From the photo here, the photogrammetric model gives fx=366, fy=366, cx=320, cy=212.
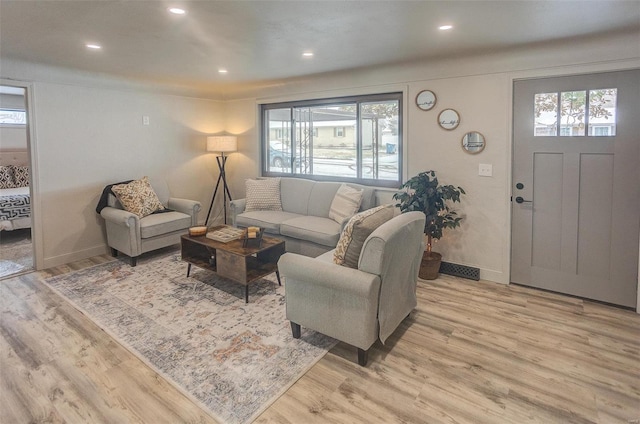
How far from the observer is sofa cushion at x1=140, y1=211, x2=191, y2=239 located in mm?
4326

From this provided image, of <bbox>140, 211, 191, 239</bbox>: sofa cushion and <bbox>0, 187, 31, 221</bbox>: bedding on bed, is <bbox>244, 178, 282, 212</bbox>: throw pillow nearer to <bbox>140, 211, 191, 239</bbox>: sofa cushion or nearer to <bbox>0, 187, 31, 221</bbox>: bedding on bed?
<bbox>140, 211, 191, 239</bbox>: sofa cushion

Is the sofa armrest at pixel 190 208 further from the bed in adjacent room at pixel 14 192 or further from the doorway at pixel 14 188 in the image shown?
the bed in adjacent room at pixel 14 192

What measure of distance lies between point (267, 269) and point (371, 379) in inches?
62.1

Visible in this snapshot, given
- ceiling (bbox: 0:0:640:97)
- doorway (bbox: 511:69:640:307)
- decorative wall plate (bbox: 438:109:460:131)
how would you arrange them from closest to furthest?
ceiling (bbox: 0:0:640:97), doorway (bbox: 511:69:640:307), decorative wall plate (bbox: 438:109:460:131)

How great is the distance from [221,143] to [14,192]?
338cm

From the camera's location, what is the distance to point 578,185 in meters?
3.29

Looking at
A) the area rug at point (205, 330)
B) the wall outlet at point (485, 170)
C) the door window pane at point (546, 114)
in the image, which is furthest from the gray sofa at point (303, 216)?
the door window pane at point (546, 114)

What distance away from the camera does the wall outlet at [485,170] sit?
146 inches

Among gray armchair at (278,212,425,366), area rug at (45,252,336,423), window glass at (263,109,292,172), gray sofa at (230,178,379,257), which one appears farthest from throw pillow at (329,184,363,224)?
gray armchair at (278,212,425,366)

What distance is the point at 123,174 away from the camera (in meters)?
4.91

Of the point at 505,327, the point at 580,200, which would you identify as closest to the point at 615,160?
the point at 580,200

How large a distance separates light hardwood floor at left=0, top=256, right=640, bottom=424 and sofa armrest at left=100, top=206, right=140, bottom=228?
125cm

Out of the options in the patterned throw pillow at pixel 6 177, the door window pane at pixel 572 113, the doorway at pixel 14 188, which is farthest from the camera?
the patterned throw pillow at pixel 6 177

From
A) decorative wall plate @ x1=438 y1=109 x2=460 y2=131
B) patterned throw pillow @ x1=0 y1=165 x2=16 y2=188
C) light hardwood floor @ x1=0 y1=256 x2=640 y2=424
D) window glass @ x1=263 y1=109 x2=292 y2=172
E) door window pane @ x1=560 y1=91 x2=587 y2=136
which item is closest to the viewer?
light hardwood floor @ x1=0 y1=256 x2=640 y2=424
